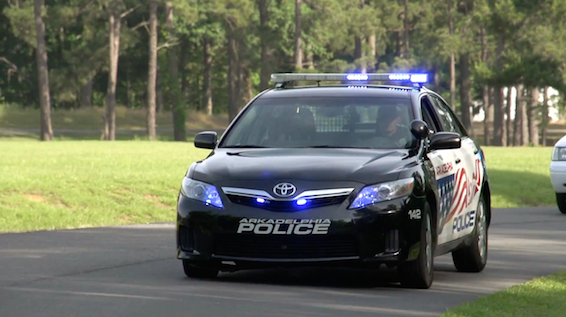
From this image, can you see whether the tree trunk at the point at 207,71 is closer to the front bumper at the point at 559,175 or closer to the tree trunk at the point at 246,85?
the tree trunk at the point at 246,85

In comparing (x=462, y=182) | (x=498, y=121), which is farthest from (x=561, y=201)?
(x=498, y=121)

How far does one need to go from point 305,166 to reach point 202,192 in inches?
31.4

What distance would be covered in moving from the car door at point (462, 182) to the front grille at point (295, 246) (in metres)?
1.40

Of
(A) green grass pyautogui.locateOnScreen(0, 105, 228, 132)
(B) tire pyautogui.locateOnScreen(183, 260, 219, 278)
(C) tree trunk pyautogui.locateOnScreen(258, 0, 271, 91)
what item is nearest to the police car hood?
(B) tire pyautogui.locateOnScreen(183, 260, 219, 278)

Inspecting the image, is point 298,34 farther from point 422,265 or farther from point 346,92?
point 422,265

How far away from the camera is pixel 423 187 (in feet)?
31.3

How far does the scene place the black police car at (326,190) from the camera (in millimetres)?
9156

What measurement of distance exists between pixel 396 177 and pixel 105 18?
6626 cm

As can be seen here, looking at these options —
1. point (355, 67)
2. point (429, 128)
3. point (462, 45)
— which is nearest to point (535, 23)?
point (462, 45)

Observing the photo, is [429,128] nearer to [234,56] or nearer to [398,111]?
[398,111]

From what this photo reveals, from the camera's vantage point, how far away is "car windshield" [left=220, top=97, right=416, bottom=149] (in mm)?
10297

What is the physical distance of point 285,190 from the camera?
30.0 ft

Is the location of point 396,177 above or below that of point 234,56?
above

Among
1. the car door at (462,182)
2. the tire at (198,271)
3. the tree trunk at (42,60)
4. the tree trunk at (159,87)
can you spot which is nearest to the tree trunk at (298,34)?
the tree trunk at (159,87)
